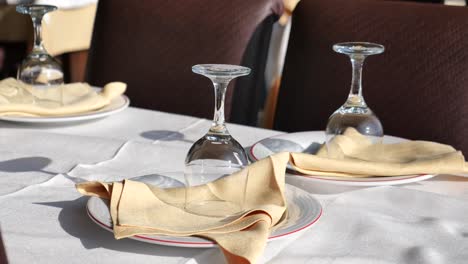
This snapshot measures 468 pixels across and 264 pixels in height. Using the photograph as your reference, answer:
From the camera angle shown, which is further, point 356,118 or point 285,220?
point 356,118

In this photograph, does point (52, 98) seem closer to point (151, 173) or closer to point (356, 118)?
point (151, 173)

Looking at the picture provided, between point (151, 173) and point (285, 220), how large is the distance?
254 mm

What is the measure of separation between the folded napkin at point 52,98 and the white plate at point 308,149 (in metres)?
0.32

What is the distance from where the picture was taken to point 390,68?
1.27 m

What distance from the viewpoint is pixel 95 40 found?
5.16 feet

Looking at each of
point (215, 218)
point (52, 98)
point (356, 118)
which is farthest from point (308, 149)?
point (52, 98)

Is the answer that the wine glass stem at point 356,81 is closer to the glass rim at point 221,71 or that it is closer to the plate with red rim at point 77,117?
the glass rim at point 221,71

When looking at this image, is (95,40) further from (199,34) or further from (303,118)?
(303,118)

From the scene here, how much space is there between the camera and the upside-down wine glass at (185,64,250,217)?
0.74 meters

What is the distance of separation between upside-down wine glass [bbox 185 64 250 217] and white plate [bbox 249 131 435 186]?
0.38 feet

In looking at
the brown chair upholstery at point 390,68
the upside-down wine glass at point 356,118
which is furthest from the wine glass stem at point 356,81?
the brown chair upholstery at point 390,68

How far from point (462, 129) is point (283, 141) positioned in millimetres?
365

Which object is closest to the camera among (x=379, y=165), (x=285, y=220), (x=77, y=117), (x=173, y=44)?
(x=285, y=220)

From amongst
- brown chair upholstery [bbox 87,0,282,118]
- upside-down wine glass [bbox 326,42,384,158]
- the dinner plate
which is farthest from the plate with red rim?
upside-down wine glass [bbox 326,42,384,158]
